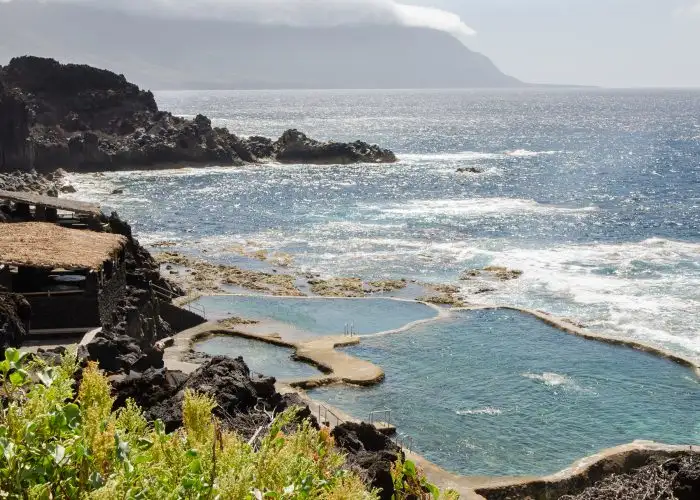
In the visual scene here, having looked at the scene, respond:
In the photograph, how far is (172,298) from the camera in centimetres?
5081

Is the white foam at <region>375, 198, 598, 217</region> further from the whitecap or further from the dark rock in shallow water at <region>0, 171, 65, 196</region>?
the whitecap

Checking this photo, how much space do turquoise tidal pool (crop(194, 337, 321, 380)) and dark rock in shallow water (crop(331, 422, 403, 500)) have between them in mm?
12833

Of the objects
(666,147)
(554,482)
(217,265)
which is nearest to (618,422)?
(554,482)

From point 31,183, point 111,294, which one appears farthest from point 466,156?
point 111,294

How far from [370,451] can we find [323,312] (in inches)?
1056

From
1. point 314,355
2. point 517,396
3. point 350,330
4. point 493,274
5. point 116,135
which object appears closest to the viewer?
point 517,396

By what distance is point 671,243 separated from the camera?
73875mm

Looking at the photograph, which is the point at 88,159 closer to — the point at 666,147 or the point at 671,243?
the point at 671,243

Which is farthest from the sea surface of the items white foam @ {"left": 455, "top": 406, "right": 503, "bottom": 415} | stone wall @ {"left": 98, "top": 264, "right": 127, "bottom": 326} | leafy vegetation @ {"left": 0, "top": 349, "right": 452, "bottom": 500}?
leafy vegetation @ {"left": 0, "top": 349, "right": 452, "bottom": 500}

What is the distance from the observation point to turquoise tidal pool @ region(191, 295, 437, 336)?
162 feet

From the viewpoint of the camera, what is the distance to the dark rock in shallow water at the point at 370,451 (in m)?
22.7

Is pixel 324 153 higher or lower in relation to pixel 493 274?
higher

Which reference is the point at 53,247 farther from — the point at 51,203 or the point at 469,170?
the point at 469,170

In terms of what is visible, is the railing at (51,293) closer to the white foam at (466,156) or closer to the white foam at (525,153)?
the white foam at (466,156)
